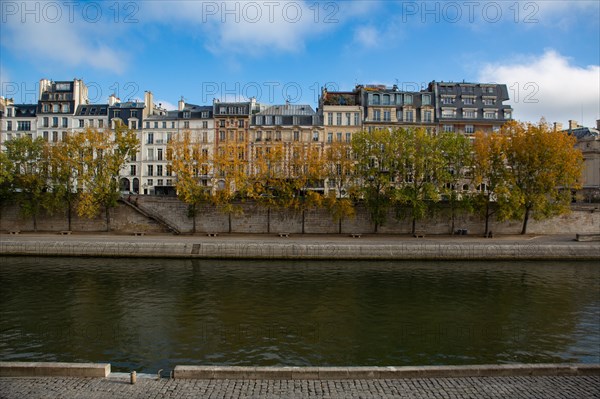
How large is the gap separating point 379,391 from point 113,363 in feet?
29.8

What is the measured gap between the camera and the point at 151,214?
49250mm

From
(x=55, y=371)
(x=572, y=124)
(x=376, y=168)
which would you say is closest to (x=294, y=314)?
(x=55, y=371)

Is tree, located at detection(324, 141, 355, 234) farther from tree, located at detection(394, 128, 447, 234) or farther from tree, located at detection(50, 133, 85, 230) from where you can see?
tree, located at detection(50, 133, 85, 230)

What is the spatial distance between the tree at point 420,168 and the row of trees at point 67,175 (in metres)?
28.7

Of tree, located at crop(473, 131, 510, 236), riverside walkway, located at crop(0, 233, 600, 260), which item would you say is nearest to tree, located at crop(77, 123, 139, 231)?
riverside walkway, located at crop(0, 233, 600, 260)

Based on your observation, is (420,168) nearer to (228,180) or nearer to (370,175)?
(370,175)

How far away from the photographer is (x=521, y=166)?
47.1 m

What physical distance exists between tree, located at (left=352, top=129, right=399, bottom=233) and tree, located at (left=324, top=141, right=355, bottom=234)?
111 cm

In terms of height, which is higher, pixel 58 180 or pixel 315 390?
pixel 58 180

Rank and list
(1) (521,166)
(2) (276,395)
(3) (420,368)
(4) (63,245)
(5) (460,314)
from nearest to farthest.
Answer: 1. (2) (276,395)
2. (3) (420,368)
3. (5) (460,314)
4. (4) (63,245)
5. (1) (521,166)

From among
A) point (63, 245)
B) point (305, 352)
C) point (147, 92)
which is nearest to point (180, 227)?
point (63, 245)

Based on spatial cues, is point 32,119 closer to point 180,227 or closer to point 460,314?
point 180,227

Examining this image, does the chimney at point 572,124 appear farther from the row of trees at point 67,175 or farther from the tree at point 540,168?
the row of trees at point 67,175

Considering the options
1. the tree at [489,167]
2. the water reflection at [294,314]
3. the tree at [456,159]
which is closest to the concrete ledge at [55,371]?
the water reflection at [294,314]
